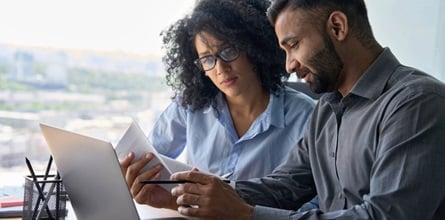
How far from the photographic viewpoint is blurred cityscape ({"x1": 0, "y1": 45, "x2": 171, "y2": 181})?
1897 millimetres

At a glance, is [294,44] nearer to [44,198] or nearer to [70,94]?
[44,198]

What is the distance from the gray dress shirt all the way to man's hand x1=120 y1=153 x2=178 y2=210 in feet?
0.63

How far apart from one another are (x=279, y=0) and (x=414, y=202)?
57 centimetres

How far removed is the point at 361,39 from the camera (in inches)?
45.7

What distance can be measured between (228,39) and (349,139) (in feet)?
2.19

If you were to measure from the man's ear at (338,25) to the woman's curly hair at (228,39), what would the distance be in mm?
585

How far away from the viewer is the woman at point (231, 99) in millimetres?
1657

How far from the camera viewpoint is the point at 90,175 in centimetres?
104

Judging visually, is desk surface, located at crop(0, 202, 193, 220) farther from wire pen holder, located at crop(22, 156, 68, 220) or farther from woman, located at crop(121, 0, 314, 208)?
woman, located at crop(121, 0, 314, 208)

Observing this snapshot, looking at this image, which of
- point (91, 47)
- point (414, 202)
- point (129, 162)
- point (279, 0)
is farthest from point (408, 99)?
point (91, 47)

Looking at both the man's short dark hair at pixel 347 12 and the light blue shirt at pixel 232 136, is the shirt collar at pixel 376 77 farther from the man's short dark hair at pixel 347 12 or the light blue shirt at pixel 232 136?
the light blue shirt at pixel 232 136

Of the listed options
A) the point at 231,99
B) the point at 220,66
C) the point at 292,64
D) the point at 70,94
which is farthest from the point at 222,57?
the point at 70,94

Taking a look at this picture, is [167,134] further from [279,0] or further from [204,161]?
[279,0]

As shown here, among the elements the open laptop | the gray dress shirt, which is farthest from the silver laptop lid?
the gray dress shirt
